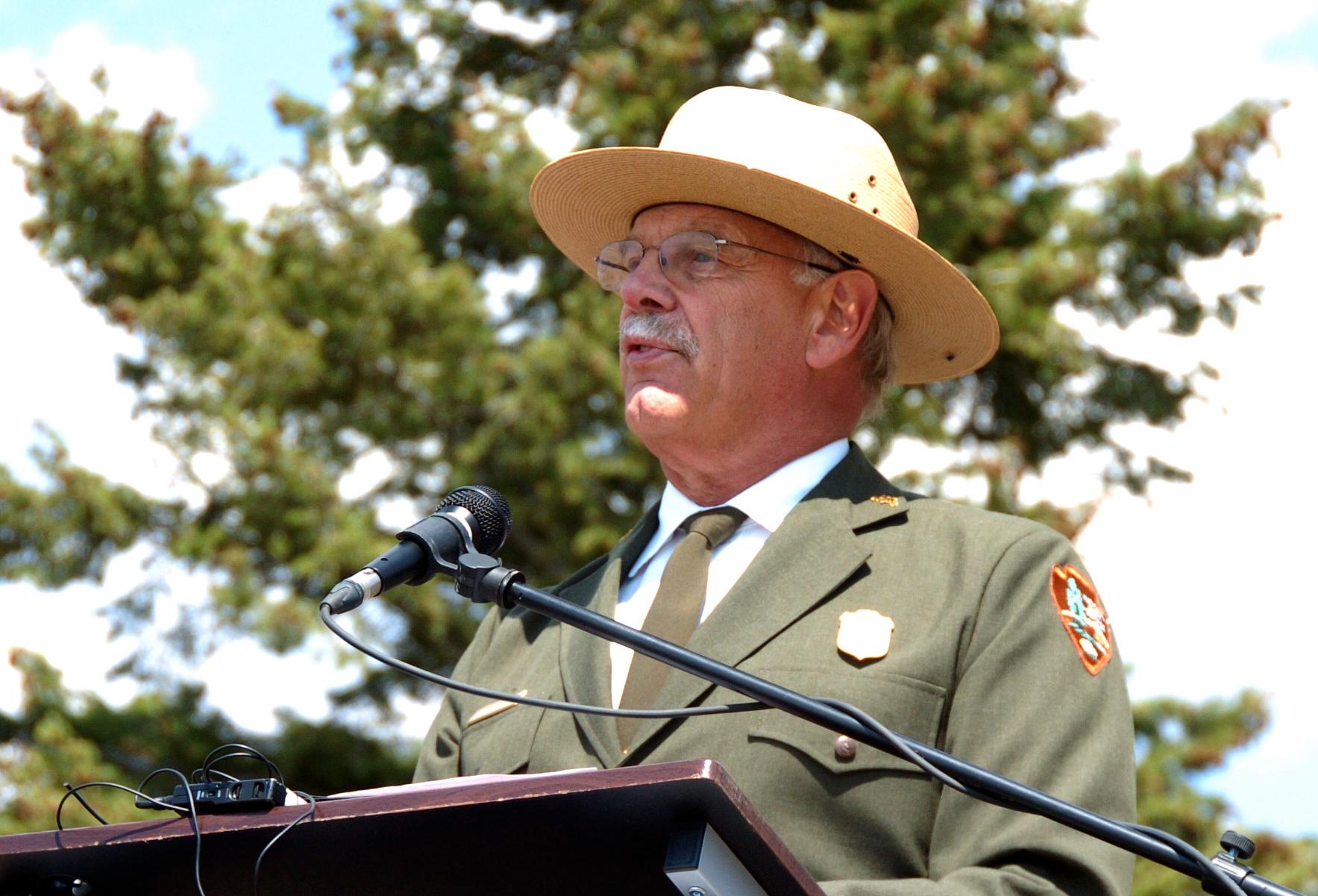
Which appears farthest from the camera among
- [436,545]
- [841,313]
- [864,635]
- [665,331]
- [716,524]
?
[841,313]

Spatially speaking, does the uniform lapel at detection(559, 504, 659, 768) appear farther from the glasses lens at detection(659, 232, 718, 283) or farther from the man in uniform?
the glasses lens at detection(659, 232, 718, 283)

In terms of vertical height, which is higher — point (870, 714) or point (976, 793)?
point (870, 714)

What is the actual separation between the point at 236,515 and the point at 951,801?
26.8ft

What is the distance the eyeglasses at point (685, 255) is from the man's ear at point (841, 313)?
4 cm

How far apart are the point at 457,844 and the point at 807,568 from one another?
1.31 metres

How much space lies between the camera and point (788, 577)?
3045 millimetres

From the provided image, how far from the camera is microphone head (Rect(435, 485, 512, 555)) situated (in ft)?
7.70

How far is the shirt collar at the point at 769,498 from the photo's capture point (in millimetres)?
3355

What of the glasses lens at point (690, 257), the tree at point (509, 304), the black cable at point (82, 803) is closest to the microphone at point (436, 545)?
the black cable at point (82, 803)

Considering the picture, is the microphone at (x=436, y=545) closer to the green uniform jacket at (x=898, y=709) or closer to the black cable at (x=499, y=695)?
the black cable at (x=499, y=695)

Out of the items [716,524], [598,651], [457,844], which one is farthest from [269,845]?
[716,524]

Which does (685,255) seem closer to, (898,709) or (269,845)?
(898,709)

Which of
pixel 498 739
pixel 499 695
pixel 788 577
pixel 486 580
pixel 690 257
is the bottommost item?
pixel 499 695

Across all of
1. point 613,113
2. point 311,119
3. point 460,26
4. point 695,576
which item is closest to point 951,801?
point 695,576
